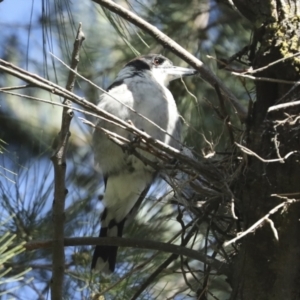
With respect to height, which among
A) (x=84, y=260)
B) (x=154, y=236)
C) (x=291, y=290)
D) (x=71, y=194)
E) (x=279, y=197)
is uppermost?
(x=71, y=194)

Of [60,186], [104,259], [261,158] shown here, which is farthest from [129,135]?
[261,158]

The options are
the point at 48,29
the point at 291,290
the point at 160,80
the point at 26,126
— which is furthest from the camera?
the point at 26,126

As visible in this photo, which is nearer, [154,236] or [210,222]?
[210,222]

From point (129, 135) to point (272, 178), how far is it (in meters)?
1.06

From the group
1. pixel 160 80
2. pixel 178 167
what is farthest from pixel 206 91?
pixel 178 167

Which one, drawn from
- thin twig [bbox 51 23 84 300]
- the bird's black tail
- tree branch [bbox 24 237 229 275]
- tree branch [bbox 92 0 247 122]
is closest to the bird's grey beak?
the bird's black tail

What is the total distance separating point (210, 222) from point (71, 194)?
4.91 ft

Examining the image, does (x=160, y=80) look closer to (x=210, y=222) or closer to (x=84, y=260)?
(x=84, y=260)

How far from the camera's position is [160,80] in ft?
11.0

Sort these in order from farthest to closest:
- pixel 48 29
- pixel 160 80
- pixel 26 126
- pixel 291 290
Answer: pixel 26 126 → pixel 160 80 → pixel 48 29 → pixel 291 290

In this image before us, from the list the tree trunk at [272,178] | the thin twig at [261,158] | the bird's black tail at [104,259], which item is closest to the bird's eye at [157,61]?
the bird's black tail at [104,259]

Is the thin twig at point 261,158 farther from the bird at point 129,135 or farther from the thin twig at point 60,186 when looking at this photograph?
the bird at point 129,135

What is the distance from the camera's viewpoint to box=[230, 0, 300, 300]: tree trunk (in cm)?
193

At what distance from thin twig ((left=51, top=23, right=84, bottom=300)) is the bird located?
0.84 meters
